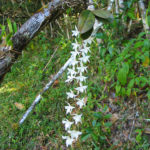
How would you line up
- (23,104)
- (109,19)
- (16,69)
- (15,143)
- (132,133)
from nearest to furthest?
(109,19) → (132,133) → (15,143) → (23,104) → (16,69)

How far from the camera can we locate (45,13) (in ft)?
4.77

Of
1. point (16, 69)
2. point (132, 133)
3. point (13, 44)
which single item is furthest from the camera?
point (16, 69)

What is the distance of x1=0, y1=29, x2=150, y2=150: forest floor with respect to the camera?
1581 millimetres

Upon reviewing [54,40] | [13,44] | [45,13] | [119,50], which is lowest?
[54,40]

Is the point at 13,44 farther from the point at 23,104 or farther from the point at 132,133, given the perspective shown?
the point at 132,133

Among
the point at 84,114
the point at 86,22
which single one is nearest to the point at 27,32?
the point at 86,22

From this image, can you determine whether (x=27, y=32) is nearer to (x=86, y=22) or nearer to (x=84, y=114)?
(x=86, y=22)

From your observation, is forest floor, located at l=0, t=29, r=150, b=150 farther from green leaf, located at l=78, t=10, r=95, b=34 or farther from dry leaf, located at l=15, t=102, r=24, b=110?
green leaf, located at l=78, t=10, r=95, b=34

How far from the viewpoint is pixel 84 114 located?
1.84m

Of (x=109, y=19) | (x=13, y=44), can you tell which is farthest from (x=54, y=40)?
(x=109, y=19)

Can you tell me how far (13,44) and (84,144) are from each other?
3.69ft

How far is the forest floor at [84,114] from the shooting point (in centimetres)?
158

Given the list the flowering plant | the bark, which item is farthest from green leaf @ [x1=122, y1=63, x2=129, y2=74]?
the bark

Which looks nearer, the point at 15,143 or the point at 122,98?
the point at 122,98
